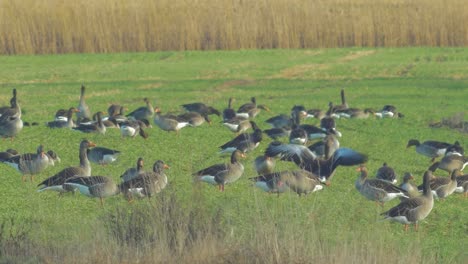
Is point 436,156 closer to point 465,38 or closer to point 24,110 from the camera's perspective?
point 24,110

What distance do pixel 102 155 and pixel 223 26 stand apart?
25.9m

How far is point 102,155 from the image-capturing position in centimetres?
1820

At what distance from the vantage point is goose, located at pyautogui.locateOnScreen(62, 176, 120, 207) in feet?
48.2

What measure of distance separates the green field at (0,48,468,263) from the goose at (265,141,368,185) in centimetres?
36

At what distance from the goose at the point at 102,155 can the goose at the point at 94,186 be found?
2910mm

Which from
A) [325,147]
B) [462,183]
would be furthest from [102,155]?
[462,183]

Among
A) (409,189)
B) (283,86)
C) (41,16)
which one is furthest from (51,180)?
(41,16)

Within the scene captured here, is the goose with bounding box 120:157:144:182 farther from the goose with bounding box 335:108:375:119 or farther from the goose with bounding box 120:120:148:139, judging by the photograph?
the goose with bounding box 335:108:375:119

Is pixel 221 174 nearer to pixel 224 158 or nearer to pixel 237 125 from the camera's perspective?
pixel 224 158

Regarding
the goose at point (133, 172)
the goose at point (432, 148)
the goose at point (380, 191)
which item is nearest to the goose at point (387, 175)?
the goose at point (380, 191)

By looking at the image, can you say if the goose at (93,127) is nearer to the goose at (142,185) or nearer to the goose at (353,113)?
the goose at (353,113)

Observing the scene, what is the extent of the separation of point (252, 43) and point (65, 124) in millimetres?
21633

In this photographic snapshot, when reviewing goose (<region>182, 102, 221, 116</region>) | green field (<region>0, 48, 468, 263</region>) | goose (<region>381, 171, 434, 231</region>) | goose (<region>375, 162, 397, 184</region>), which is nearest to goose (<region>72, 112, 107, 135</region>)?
green field (<region>0, 48, 468, 263</region>)

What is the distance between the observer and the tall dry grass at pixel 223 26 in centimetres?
4288
